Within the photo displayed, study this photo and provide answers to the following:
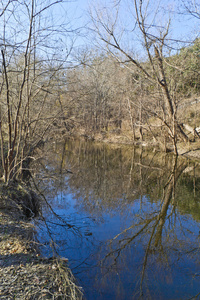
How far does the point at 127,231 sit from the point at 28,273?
2768 mm

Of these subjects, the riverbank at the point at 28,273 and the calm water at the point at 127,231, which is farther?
the calm water at the point at 127,231

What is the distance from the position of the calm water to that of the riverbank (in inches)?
13.8

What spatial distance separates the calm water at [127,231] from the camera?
3.90m

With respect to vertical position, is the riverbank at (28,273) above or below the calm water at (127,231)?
above

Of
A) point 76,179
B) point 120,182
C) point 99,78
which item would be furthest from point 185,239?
point 99,78

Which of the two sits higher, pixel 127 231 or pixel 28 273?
pixel 28 273

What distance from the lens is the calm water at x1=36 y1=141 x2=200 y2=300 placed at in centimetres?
390

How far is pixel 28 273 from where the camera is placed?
3.39 meters

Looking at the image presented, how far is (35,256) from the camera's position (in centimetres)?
397

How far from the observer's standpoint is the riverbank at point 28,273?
10.0 feet

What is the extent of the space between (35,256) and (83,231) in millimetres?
1784

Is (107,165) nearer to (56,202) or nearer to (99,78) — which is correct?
(56,202)

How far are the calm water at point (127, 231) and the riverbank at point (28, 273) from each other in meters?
0.35

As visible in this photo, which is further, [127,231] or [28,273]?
[127,231]
